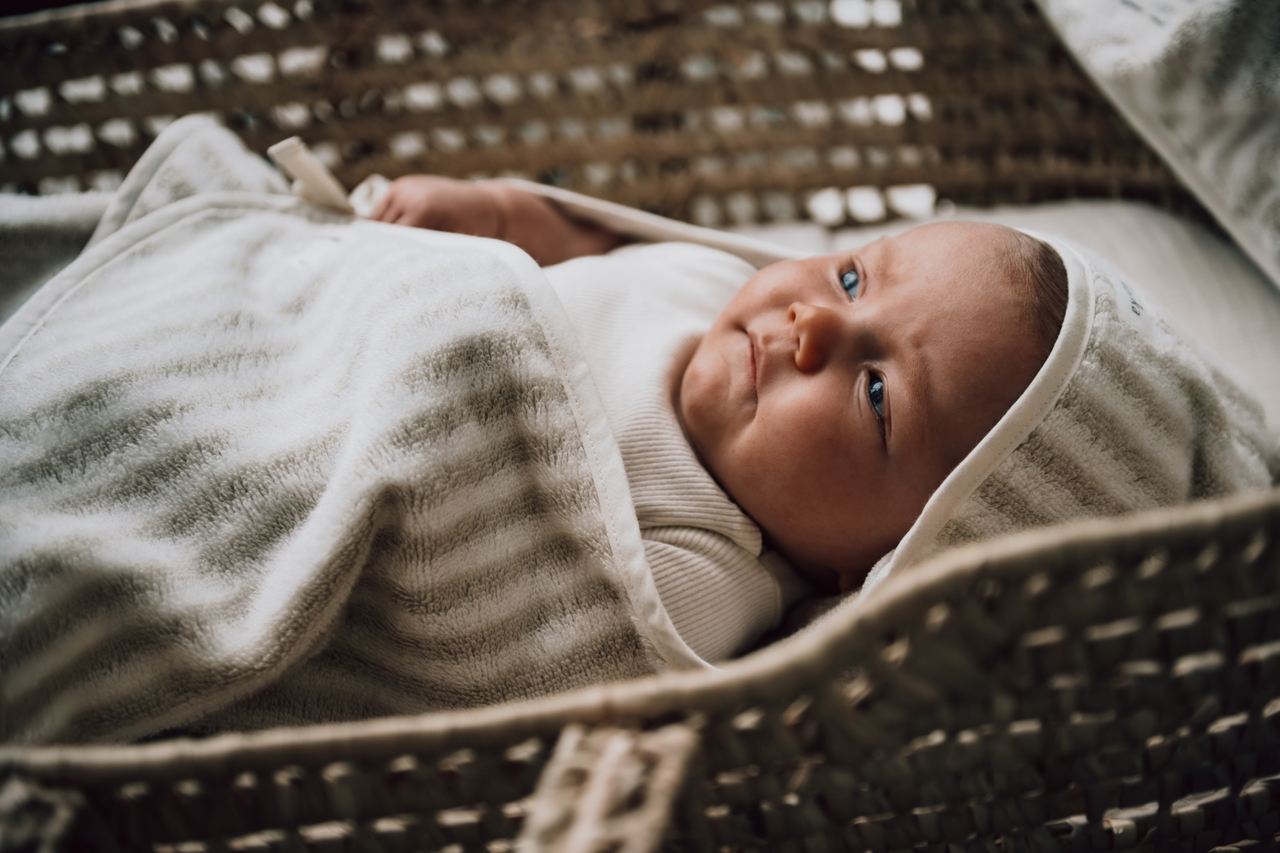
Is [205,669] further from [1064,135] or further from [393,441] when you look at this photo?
[1064,135]

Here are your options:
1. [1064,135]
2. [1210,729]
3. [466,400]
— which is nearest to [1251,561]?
[1210,729]

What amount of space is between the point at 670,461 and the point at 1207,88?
58 centimetres

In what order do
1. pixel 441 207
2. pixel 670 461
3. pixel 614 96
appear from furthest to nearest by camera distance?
pixel 614 96 < pixel 441 207 < pixel 670 461

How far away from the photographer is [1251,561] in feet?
0.99

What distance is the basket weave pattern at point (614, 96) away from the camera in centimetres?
84

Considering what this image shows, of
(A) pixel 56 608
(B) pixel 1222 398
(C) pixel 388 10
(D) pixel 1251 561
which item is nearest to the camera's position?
(D) pixel 1251 561

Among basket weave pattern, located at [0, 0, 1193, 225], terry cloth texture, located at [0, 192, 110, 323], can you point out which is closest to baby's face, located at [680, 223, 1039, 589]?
basket weave pattern, located at [0, 0, 1193, 225]

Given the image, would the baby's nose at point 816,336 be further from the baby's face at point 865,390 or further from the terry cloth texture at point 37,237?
the terry cloth texture at point 37,237

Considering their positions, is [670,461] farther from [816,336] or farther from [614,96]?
[614,96]

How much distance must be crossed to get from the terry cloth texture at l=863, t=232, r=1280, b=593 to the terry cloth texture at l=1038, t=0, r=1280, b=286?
247 mm

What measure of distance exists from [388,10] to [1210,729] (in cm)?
94

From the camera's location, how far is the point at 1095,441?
1.82 ft

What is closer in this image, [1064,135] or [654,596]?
[654,596]

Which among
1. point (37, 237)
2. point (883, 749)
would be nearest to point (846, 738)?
point (883, 749)
